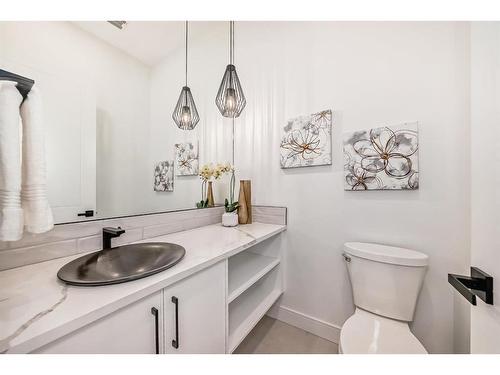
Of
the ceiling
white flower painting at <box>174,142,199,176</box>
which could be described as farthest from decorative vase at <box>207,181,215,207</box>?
the ceiling

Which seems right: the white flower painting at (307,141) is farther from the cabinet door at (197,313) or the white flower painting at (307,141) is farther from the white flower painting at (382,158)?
the cabinet door at (197,313)

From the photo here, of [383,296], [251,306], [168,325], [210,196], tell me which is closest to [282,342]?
[251,306]

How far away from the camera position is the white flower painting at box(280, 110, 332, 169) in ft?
4.40

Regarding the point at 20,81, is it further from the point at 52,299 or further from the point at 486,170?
the point at 486,170

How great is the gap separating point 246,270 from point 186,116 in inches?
46.9

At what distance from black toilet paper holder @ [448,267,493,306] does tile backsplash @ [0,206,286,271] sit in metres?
1.30

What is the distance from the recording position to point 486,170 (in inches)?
19.1

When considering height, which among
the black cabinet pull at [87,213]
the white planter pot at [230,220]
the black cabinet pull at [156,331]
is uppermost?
the black cabinet pull at [87,213]

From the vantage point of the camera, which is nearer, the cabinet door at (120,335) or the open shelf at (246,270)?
the cabinet door at (120,335)

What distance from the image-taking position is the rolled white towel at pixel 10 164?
45 centimetres

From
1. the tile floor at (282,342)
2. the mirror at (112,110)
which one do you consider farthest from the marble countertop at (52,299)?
the tile floor at (282,342)

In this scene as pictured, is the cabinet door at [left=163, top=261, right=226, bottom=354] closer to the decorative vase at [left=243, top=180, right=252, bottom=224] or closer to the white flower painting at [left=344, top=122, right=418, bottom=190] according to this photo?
the decorative vase at [left=243, top=180, right=252, bottom=224]

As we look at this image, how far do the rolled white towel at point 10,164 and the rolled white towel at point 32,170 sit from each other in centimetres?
3
